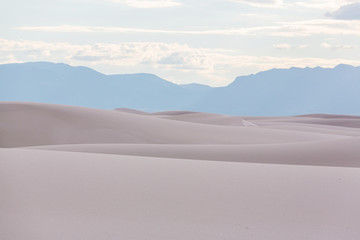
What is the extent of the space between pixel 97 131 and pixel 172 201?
1337 cm

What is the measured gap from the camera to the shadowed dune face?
17219mm

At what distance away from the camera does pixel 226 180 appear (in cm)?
600

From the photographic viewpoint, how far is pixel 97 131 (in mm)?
17953

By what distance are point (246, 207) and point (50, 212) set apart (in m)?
1.88

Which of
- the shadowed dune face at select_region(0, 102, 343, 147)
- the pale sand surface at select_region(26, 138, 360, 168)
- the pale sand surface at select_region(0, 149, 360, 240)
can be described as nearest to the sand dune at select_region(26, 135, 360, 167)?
the pale sand surface at select_region(26, 138, 360, 168)

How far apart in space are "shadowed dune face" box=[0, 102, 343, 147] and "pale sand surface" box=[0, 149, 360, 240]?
10157mm

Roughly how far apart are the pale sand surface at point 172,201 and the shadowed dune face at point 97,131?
10.2 metres

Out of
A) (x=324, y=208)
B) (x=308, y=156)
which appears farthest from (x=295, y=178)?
(x=308, y=156)

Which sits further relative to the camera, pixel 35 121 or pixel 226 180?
pixel 35 121

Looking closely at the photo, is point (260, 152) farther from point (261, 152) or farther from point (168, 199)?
point (168, 199)

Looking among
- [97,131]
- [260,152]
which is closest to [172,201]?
[260,152]

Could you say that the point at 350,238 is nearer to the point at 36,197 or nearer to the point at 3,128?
the point at 36,197

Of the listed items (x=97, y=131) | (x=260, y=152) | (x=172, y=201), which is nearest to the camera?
(x=172, y=201)

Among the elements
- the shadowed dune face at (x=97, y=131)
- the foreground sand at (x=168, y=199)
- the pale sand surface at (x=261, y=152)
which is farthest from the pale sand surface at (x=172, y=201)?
the shadowed dune face at (x=97, y=131)
